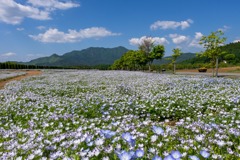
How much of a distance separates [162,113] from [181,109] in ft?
2.06

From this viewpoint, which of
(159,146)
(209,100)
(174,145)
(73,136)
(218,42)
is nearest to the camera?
(159,146)

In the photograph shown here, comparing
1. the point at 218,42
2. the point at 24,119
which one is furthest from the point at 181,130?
the point at 218,42

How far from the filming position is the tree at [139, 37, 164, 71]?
62250mm

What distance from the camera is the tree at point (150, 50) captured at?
204 ft

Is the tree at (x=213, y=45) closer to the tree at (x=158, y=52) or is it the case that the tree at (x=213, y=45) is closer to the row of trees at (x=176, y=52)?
the row of trees at (x=176, y=52)

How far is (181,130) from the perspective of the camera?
15.9 ft

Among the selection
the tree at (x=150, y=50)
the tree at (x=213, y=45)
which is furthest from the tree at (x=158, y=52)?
the tree at (x=213, y=45)

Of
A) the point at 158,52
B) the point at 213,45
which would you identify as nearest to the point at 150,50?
the point at 158,52

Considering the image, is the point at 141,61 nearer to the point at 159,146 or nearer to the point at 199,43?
the point at 199,43

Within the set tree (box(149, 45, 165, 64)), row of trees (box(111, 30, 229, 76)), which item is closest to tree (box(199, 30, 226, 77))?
row of trees (box(111, 30, 229, 76))

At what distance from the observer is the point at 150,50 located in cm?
6925

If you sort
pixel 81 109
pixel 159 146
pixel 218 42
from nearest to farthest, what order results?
pixel 159 146 → pixel 81 109 → pixel 218 42

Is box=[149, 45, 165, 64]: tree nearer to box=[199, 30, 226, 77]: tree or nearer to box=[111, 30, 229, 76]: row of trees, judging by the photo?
box=[111, 30, 229, 76]: row of trees

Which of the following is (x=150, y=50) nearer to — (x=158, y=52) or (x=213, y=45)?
(x=158, y=52)
